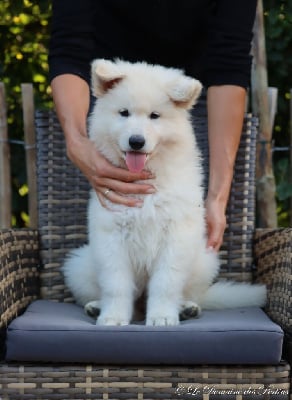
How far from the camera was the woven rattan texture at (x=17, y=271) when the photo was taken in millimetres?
2509

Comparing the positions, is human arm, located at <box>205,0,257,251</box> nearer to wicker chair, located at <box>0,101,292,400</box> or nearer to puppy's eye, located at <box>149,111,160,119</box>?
wicker chair, located at <box>0,101,292,400</box>

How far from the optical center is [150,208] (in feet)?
8.40

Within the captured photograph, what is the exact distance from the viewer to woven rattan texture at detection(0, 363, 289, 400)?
7.24 feet

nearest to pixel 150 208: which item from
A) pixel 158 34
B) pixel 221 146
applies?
pixel 221 146

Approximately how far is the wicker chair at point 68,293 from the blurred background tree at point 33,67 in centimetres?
76

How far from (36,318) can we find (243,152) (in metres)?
1.27

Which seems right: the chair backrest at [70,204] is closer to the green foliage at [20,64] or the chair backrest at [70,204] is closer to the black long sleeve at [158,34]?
the black long sleeve at [158,34]

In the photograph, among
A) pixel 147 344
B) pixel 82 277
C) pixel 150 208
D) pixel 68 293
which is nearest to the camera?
pixel 147 344

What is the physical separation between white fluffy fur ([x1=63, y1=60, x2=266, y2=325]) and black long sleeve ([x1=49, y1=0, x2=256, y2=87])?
0.42 meters

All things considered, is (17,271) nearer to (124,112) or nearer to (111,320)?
(111,320)

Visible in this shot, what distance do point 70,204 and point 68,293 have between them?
0.39 meters

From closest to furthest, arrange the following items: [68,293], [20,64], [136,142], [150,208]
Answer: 1. [136,142]
2. [150,208]
3. [68,293]
4. [20,64]

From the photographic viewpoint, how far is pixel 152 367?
2207 millimetres

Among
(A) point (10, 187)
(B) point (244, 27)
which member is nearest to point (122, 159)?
A: (B) point (244, 27)
